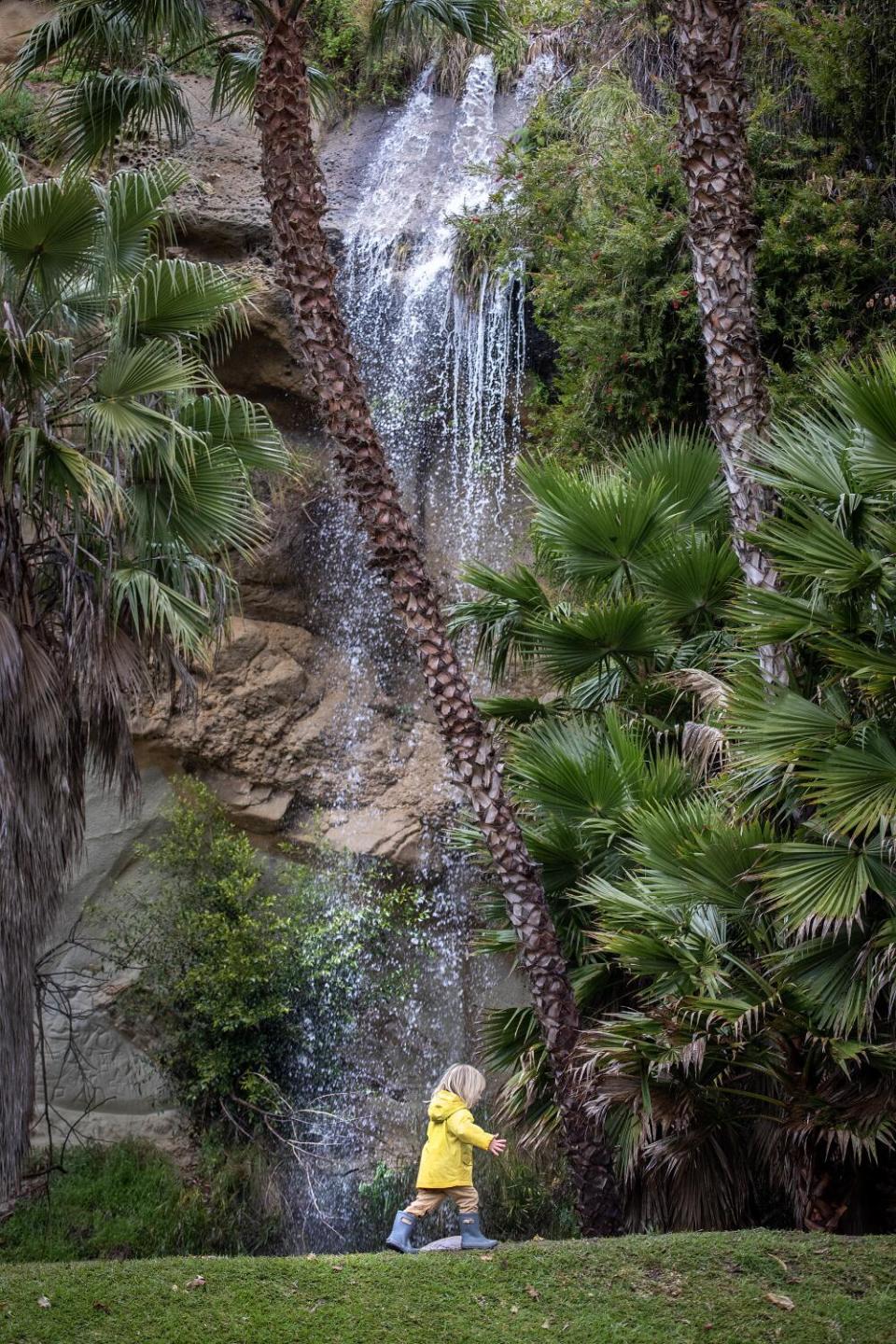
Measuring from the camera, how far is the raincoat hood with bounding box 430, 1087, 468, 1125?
6434 millimetres

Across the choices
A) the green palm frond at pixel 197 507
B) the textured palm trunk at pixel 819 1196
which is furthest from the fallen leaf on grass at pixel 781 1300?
the green palm frond at pixel 197 507

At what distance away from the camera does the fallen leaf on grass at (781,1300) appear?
575cm

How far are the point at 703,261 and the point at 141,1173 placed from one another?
8009 millimetres

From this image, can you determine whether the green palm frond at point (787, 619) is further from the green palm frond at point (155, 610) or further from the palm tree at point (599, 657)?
the green palm frond at point (155, 610)

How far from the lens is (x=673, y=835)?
6.90 m

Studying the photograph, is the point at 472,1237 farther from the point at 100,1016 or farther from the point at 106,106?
the point at 106,106

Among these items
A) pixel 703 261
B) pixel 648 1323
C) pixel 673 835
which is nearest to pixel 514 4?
pixel 703 261

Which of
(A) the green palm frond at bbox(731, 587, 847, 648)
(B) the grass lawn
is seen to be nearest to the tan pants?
(B) the grass lawn

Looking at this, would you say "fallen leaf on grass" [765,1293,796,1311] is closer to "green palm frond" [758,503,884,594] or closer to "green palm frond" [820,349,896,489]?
"green palm frond" [758,503,884,594]

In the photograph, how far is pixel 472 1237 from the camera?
6.48 meters

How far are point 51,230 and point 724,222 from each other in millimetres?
4008

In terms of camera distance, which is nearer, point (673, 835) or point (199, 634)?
point (673, 835)

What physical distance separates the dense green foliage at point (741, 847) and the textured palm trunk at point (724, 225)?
263 millimetres

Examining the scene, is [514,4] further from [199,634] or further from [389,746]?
[199,634]
